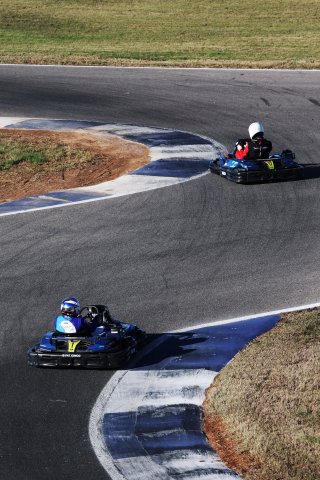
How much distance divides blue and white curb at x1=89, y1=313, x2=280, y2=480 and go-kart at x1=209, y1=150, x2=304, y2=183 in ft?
25.0

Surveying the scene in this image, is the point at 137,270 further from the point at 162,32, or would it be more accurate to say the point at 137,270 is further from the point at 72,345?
the point at 162,32

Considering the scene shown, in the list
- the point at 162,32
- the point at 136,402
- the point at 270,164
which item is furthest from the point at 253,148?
the point at 162,32

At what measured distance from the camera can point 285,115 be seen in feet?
98.5

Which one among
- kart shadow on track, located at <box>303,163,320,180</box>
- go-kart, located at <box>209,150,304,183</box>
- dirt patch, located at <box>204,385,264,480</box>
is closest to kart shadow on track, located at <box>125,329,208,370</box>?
dirt patch, located at <box>204,385,264,480</box>

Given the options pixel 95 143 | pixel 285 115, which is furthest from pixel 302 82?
pixel 95 143

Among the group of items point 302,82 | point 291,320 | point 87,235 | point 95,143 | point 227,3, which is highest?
point 227,3

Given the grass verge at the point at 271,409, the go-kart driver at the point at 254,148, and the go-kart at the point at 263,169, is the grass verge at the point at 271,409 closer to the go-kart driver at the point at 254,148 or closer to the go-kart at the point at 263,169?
the go-kart at the point at 263,169

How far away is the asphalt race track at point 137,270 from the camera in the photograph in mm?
11984

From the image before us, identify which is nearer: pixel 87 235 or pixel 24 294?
pixel 24 294

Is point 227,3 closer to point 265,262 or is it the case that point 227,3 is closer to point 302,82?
point 302,82

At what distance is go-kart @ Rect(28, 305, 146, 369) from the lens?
13.4 meters

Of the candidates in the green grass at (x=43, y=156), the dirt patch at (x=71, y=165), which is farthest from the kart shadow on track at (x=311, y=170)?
the green grass at (x=43, y=156)

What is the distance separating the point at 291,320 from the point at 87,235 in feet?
18.3

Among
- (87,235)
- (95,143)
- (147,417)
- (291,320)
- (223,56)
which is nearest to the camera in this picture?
(147,417)
